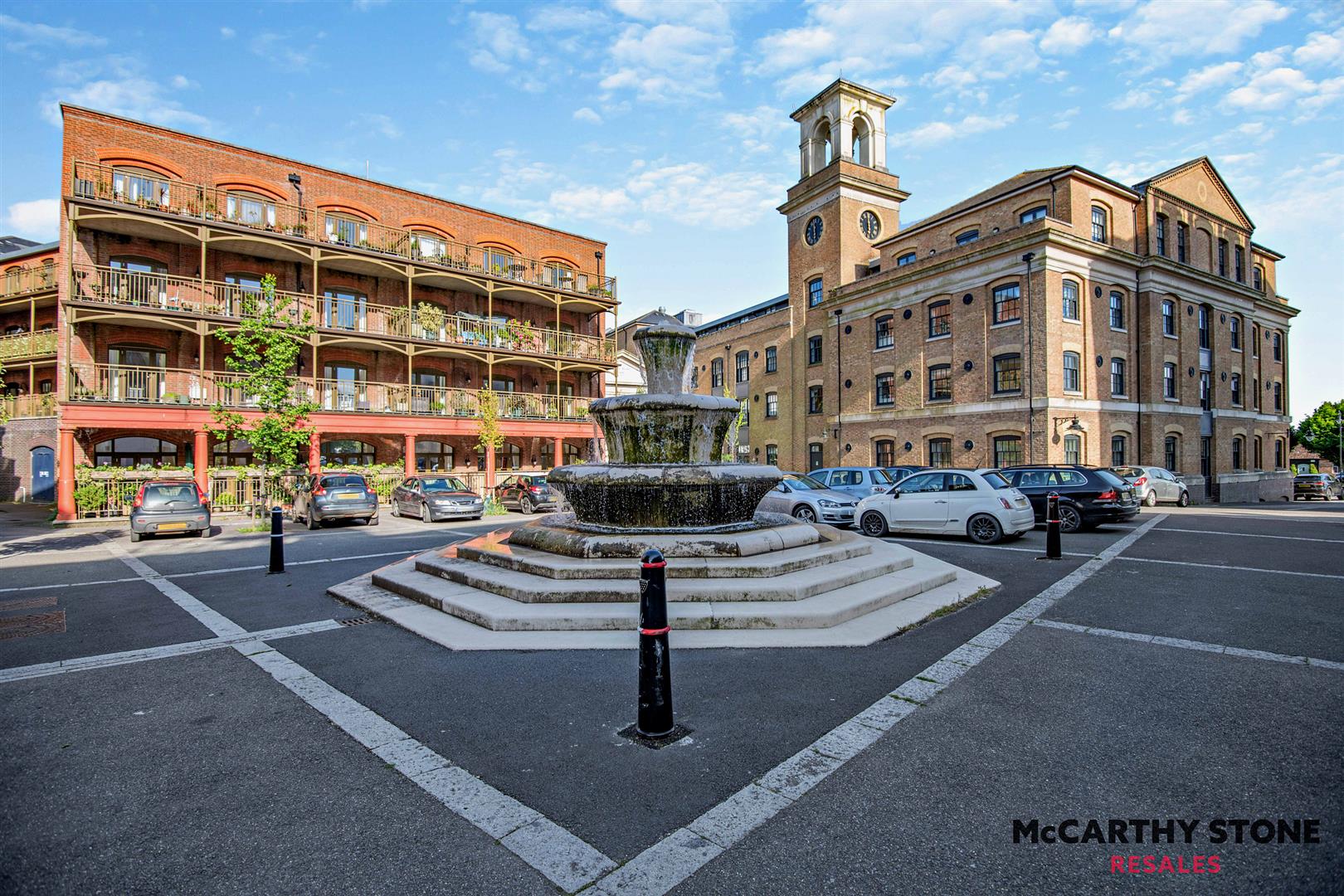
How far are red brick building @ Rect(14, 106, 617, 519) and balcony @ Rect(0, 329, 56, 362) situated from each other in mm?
Answer: 868

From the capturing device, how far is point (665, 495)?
7.84 meters

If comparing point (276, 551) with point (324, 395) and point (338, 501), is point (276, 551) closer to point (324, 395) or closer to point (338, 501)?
point (338, 501)

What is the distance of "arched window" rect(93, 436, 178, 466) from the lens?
23266 millimetres

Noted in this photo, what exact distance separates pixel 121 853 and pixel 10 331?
39.5 meters

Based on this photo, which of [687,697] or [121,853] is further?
[687,697]

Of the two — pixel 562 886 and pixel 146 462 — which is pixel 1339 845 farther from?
pixel 146 462

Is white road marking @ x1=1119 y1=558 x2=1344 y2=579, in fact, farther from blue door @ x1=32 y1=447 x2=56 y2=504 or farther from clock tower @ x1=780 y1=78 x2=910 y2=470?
blue door @ x1=32 y1=447 x2=56 y2=504

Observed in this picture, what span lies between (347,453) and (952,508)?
23.4m

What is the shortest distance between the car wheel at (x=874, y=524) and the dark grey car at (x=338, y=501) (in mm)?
12960

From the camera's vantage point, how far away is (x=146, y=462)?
2364cm

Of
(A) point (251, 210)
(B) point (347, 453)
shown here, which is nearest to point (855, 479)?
(B) point (347, 453)

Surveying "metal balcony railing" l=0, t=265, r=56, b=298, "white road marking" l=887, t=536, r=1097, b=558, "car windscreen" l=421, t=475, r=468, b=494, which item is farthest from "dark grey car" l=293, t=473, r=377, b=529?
"metal balcony railing" l=0, t=265, r=56, b=298

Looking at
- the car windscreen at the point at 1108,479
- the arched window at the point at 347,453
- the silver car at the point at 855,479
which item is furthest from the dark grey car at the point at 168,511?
the car windscreen at the point at 1108,479

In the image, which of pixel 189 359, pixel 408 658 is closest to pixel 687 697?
pixel 408 658
